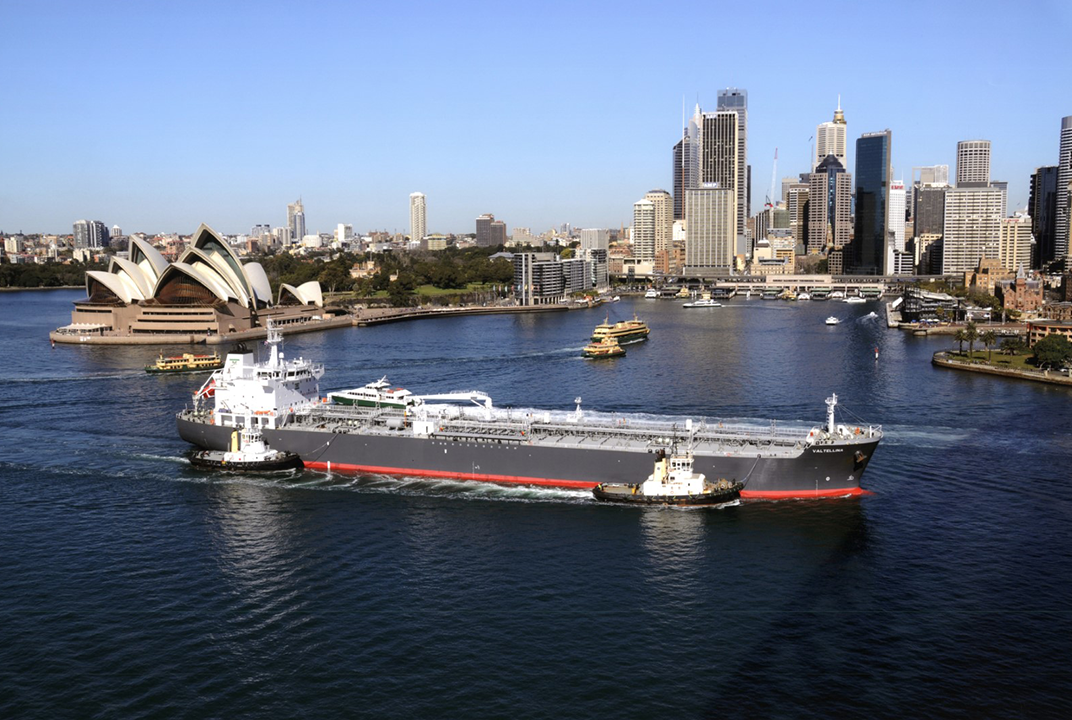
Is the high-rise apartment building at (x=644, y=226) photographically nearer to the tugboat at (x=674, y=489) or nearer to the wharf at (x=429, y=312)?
the wharf at (x=429, y=312)

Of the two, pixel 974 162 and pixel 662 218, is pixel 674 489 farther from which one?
pixel 974 162

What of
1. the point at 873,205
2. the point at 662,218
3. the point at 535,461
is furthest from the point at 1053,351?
the point at 662,218

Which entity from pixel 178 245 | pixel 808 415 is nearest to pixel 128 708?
pixel 808 415

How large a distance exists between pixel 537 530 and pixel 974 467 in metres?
10.5

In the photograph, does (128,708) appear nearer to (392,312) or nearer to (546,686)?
(546,686)

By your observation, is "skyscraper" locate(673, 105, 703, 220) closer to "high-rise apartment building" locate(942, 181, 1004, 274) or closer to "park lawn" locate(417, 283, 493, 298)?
"high-rise apartment building" locate(942, 181, 1004, 274)

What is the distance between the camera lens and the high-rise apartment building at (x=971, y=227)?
10669 cm

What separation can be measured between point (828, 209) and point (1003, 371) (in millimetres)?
136285

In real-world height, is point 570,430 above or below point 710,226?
below

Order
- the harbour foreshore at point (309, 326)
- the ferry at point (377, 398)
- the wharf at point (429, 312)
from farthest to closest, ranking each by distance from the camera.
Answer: the wharf at point (429, 312)
the harbour foreshore at point (309, 326)
the ferry at point (377, 398)

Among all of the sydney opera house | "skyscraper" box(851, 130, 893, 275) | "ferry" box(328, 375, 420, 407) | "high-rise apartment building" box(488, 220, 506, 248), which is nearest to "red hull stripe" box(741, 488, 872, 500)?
"ferry" box(328, 375, 420, 407)

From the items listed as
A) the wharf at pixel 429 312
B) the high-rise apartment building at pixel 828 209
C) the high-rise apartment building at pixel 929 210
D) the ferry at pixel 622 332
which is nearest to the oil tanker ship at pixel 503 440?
the ferry at pixel 622 332

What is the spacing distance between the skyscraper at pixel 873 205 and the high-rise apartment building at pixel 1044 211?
743 inches

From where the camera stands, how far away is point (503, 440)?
1919 cm
